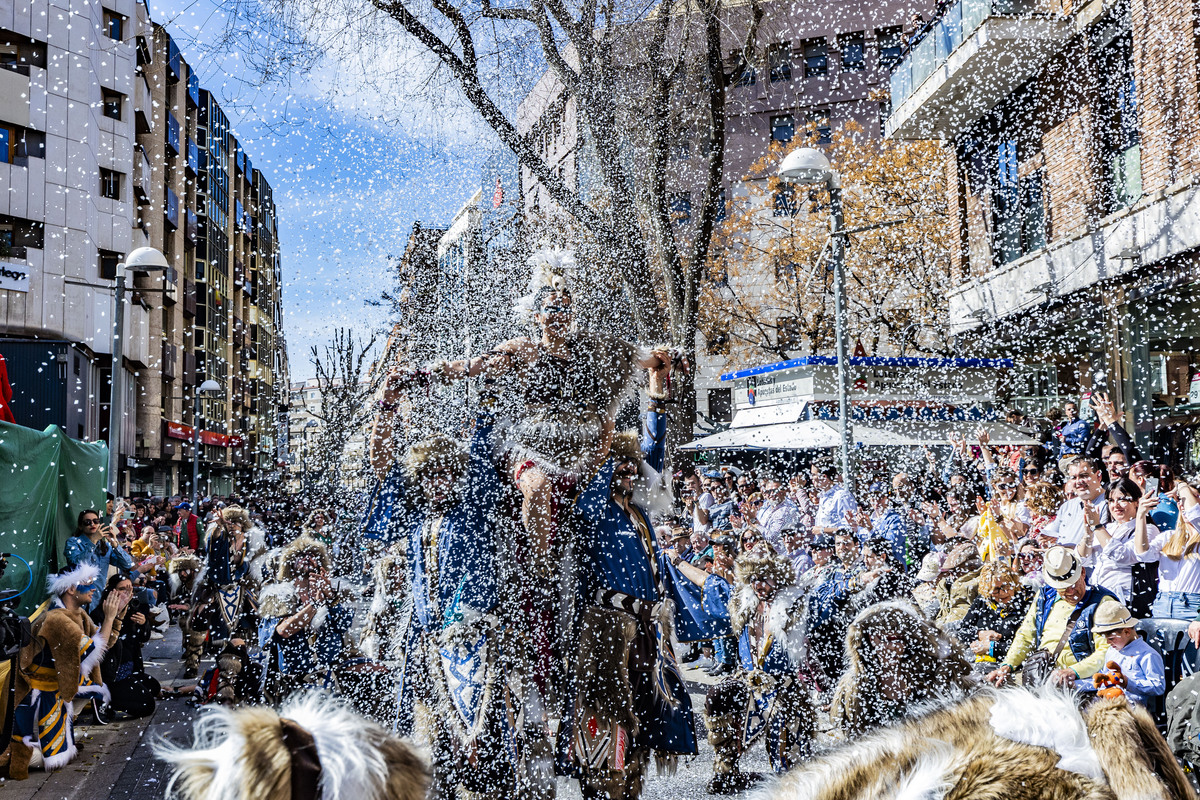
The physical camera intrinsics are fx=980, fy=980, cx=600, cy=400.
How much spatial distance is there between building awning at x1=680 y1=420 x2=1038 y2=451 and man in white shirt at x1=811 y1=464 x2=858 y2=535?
78.5 inches

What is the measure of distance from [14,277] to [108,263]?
443cm

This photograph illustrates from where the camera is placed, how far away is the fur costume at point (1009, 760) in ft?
3.24

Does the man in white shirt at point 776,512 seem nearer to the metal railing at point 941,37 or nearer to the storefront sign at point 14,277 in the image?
the metal railing at point 941,37

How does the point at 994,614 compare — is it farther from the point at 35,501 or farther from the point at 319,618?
the point at 35,501

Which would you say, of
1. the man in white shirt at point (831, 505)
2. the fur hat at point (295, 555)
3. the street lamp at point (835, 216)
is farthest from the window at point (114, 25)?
the fur hat at point (295, 555)

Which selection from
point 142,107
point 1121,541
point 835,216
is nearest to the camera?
point 1121,541

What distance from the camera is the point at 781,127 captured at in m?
42.4

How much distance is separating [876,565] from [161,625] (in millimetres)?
11213

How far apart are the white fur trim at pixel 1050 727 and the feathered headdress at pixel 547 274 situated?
3.17 m

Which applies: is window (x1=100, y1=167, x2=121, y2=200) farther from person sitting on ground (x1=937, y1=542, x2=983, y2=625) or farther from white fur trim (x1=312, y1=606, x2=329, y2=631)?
person sitting on ground (x1=937, y1=542, x2=983, y2=625)

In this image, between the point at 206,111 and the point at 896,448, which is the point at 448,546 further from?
the point at 206,111

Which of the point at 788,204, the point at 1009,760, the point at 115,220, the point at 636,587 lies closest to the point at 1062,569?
the point at 636,587

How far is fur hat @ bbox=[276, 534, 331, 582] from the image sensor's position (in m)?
6.42

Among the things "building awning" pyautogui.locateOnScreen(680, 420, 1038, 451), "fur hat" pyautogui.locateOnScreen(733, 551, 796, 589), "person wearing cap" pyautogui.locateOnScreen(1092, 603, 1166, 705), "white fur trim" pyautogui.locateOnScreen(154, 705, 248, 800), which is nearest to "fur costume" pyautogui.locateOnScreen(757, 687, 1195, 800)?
"white fur trim" pyautogui.locateOnScreen(154, 705, 248, 800)
